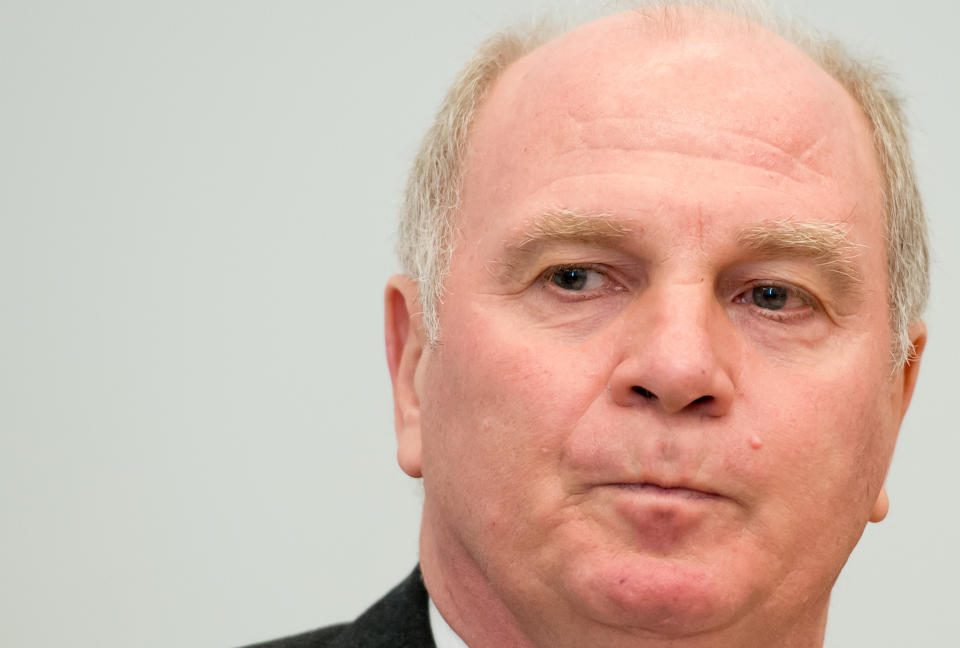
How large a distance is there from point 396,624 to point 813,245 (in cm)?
116

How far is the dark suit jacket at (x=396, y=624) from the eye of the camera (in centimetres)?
263

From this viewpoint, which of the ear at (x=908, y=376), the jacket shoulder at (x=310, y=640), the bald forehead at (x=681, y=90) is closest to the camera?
the bald forehead at (x=681, y=90)

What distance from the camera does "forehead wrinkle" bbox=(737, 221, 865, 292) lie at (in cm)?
222

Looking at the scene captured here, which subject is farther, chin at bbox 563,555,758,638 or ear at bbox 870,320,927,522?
ear at bbox 870,320,927,522

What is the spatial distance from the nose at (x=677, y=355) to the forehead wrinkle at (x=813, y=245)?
0.43ft

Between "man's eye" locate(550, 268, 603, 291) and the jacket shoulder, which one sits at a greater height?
"man's eye" locate(550, 268, 603, 291)

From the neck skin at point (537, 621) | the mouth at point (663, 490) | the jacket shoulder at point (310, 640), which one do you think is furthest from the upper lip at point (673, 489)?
the jacket shoulder at point (310, 640)

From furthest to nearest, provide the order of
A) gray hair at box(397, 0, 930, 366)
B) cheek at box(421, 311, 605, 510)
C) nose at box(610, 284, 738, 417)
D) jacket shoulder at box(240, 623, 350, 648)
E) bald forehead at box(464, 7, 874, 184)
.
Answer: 1. jacket shoulder at box(240, 623, 350, 648)
2. gray hair at box(397, 0, 930, 366)
3. bald forehead at box(464, 7, 874, 184)
4. cheek at box(421, 311, 605, 510)
5. nose at box(610, 284, 738, 417)

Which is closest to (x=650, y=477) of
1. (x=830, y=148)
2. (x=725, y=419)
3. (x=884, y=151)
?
(x=725, y=419)

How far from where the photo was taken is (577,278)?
232cm

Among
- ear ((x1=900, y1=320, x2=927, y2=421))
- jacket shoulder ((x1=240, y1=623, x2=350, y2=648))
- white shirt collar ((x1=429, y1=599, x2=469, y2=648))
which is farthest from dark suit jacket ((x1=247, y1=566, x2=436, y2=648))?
ear ((x1=900, y1=320, x2=927, y2=421))

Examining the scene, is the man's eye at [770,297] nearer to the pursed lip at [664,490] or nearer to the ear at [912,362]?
the pursed lip at [664,490]

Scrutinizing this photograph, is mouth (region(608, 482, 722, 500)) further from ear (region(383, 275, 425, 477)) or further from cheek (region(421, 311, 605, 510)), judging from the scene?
ear (region(383, 275, 425, 477))

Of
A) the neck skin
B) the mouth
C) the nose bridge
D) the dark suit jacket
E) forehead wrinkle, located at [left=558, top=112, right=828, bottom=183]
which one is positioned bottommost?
the dark suit jacket
